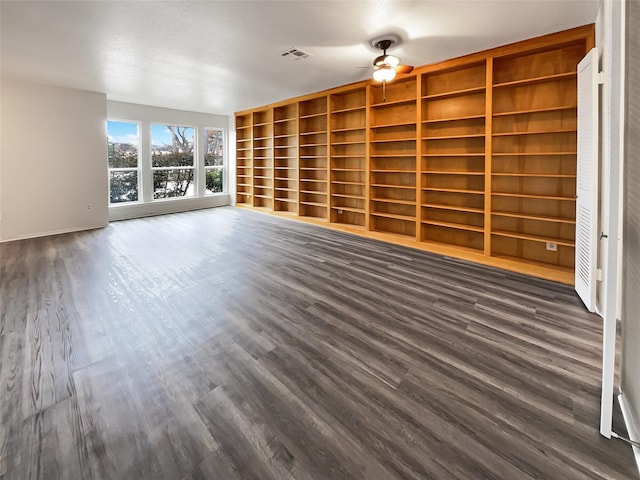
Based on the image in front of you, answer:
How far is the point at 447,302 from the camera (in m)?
3.13

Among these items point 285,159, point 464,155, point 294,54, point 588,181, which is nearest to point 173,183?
point 285,159

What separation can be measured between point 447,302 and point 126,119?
7686 mm

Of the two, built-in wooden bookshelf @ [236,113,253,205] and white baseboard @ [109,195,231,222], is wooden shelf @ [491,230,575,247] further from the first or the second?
white baseboard @ [109,195,231,222]

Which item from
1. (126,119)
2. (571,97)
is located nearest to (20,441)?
(571,97)

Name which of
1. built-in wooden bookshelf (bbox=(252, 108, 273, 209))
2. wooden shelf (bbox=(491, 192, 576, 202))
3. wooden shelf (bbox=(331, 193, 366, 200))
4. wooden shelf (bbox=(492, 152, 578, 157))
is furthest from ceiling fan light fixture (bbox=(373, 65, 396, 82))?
built-in wooden bookshelf (bbox=(252, 108, 273, 209))

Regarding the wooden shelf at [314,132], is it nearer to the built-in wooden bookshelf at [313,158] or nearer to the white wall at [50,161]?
the built-in wooden bookshelf at [313,158]

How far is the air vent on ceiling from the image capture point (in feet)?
13.4

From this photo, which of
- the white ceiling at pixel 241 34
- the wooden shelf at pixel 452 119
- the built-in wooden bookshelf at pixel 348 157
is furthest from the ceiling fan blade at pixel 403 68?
the built-in wooden bookshelf at pixel 348 157

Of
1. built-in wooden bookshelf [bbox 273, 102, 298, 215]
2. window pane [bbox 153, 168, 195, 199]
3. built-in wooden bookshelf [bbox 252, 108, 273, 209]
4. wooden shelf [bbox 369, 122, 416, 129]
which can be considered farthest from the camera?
built-in wooden bookshelf [bbox 252, 108, 273, 209]

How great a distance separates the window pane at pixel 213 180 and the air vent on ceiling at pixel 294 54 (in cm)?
548

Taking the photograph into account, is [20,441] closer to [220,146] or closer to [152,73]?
[152,73]

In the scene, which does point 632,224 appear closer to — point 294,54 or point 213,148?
point 294,54

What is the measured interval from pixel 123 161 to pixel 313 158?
4.39 meters

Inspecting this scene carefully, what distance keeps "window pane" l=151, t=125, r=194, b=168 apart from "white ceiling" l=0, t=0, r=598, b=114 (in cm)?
246
